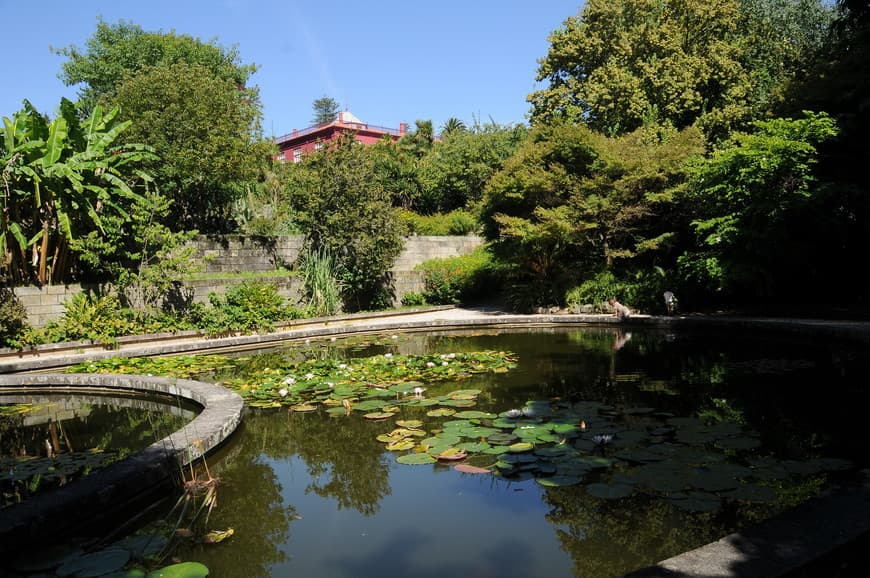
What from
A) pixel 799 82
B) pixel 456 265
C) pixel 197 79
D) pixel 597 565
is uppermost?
pixel 197 79

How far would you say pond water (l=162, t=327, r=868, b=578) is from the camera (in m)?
2.78

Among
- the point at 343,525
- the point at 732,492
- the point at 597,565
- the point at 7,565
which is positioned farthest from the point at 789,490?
the point at 7,565

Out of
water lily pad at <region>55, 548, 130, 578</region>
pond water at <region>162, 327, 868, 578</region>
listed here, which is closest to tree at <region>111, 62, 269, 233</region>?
pond water at <region>162, 327, 868, 578</region>

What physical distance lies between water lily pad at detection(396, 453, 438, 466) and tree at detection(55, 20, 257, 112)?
2244 cm

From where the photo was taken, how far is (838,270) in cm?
1202

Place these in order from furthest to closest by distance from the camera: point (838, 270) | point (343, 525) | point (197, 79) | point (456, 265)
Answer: point (456, 265) < point (197, 79) < point (838, 270) < point (343, 525)

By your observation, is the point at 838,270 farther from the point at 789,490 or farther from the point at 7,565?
the point at 7,565

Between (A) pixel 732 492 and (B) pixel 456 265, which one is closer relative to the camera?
(A) pixel 732 492

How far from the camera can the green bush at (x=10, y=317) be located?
30.0 ft

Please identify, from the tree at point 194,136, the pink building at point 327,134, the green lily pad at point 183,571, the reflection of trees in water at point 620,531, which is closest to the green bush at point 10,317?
the tree at point 194,136

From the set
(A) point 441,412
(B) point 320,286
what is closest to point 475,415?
(A) point 441,412

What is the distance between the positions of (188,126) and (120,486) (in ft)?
39.4

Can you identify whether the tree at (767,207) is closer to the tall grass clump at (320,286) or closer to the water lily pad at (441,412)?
the water lily pad at (441,412)

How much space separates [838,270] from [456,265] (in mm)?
8990
